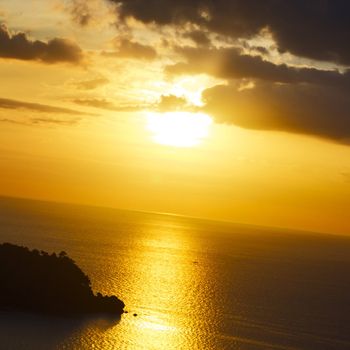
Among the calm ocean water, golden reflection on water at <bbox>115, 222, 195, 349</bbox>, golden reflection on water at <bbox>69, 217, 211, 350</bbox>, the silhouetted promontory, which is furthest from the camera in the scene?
the silhouetted promontory

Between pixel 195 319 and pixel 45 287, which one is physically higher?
pixel 45 287

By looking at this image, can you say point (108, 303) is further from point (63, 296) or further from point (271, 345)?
point (271, 345)

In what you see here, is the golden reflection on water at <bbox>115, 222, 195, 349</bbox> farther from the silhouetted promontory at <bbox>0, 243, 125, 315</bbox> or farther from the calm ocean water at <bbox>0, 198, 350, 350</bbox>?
the silhouetted promontory at <bbox>0, 243, 125, 315</bbox>

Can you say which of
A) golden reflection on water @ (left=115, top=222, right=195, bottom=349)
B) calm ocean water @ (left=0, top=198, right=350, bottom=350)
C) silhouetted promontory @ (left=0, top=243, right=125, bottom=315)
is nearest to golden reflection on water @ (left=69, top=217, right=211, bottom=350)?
golden reflection on water @ (left=115, top=222, right=195, bottom=349)

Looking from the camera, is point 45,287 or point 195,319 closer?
point 45,287

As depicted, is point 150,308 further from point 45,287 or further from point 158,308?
point 45,287

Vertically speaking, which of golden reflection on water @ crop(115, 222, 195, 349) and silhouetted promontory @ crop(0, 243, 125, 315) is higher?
silhouetted promontory @ crop(0, 243, 125, 315)

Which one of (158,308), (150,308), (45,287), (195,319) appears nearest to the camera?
(45,287)

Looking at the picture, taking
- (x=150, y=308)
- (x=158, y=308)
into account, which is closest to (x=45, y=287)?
(x=150, y=308)
